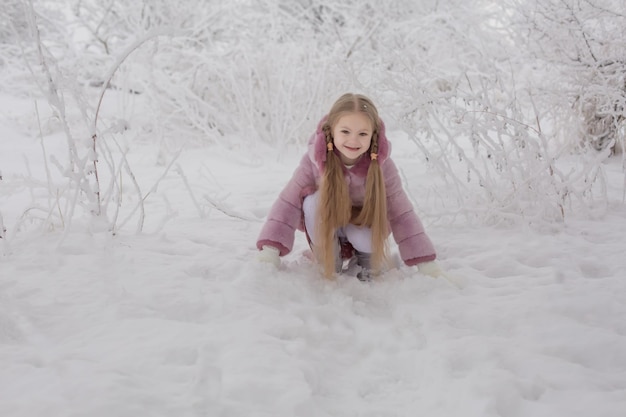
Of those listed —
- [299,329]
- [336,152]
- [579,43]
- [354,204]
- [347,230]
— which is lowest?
[299,329]

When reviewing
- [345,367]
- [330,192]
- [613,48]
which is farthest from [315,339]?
[613,48]

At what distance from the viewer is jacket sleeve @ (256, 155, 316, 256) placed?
1911 mm

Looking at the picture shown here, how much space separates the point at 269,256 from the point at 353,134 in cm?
54

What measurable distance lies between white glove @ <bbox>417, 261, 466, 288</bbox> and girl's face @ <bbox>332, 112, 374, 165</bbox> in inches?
18.6

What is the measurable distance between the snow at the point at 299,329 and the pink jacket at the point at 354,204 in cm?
10

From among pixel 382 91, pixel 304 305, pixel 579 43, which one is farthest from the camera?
pixel 579 43

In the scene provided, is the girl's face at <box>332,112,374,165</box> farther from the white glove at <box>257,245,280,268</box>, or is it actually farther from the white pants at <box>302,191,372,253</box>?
the white glove at <box>257,245,280,268</box>

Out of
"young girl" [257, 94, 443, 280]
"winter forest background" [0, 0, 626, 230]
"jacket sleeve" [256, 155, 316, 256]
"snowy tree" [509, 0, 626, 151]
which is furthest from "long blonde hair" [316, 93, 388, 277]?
"snowy tree" [509, 0, 626, 151]

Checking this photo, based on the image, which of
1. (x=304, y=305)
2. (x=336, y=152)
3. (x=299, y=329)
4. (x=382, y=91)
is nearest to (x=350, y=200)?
(x=336, y=152)

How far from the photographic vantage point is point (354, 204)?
6.49 feet

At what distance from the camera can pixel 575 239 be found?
2176 mm

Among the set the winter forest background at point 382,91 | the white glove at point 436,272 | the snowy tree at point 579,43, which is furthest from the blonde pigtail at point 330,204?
the snowy tree at point 579,43

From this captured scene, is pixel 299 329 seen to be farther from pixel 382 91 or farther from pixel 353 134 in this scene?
pixel 382 91

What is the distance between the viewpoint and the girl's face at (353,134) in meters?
1.84
